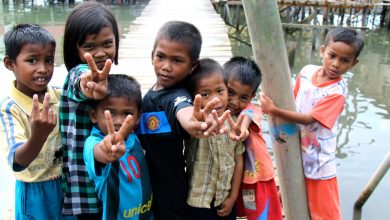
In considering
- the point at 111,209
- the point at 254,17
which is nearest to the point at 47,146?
the point at 111,209

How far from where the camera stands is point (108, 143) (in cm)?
138

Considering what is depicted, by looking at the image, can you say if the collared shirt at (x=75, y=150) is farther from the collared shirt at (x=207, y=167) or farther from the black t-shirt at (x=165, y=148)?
the collared shirt at (x=207, y=167)

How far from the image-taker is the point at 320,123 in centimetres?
213

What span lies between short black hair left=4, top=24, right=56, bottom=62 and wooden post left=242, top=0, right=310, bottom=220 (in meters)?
0.91

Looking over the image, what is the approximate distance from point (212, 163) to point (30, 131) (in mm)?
817

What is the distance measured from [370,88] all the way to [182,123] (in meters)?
8.39

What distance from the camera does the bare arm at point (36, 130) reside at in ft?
4.86

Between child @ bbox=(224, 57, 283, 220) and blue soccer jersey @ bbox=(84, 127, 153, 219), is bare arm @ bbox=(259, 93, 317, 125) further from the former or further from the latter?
blue soccer jersey @ bbox=(84, 127, 153, 219)

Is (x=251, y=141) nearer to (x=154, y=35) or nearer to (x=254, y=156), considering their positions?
(x=254, y=156)

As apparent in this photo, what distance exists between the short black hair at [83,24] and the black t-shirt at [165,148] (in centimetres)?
36

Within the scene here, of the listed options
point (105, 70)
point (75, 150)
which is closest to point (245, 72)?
point (105, 70)

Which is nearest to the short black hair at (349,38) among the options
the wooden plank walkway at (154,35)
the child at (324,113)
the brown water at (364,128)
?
the child at (324,113)

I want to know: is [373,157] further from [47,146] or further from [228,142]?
[47,146]

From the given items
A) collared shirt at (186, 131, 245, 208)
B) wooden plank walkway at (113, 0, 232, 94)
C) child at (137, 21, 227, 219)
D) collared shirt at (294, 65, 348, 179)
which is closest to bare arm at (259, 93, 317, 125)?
collared shirt at (294, 65, 348, 179)
